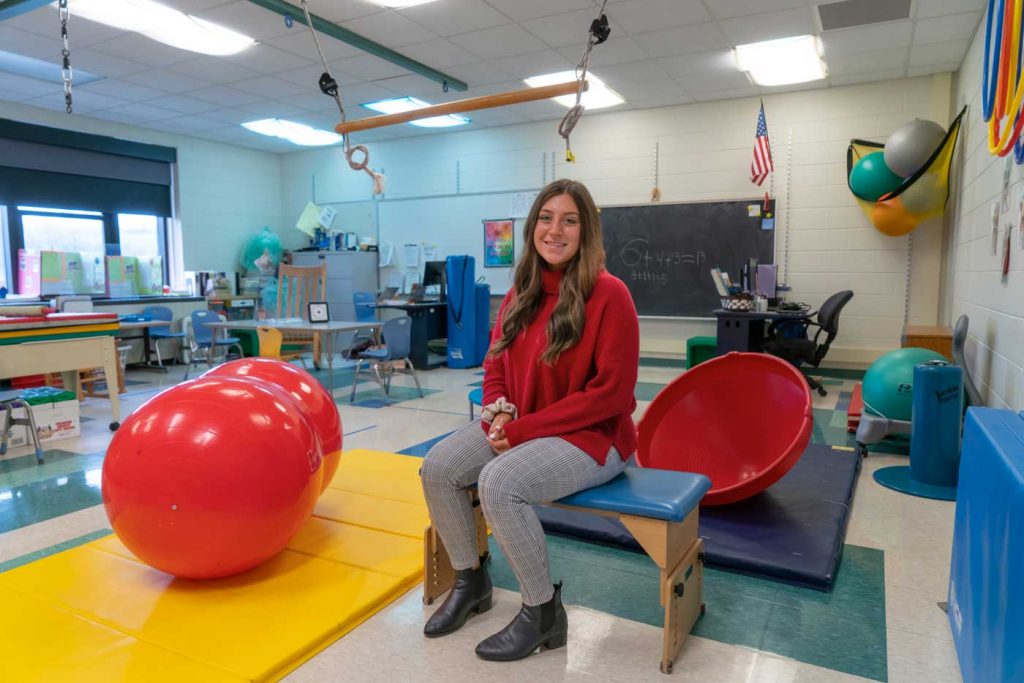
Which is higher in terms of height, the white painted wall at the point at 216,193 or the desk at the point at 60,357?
the white painted wall at the point at 216,193

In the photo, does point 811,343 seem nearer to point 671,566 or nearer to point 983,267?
point 983,267

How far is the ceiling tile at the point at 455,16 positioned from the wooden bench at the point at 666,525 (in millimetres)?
4178

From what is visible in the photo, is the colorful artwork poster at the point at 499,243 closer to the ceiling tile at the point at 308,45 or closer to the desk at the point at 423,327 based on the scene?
the desk at the point at 423,327

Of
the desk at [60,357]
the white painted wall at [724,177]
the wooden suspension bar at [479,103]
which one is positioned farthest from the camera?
the white painted wall at [724,177]

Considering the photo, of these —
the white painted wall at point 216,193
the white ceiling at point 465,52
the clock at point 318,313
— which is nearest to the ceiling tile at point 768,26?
the white ceiling at point 465,52

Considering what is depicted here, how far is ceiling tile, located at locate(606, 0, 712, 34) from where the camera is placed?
490 cm

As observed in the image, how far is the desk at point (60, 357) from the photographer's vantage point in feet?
13.3

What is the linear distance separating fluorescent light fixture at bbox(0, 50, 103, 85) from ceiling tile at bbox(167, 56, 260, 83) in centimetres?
98

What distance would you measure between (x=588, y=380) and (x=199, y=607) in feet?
4.65

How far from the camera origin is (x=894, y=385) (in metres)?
3.88

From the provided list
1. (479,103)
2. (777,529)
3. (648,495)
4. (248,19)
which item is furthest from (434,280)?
(648,495)

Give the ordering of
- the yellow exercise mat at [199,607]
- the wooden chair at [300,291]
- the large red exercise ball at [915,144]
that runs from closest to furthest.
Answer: the yellow exercise mat at [199,607], the large red exercise ball at [915,144], the wooden chair at [300,291]

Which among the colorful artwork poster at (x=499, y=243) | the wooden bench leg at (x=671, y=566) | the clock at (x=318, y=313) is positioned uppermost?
the colorful artwork poster at (x=499, y=243)

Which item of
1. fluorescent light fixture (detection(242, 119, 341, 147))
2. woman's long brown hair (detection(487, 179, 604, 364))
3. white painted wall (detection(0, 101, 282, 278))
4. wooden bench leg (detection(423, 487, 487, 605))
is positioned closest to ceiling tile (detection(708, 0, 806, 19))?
woman's long brown hair (detection(487, 179, 604, 364))
